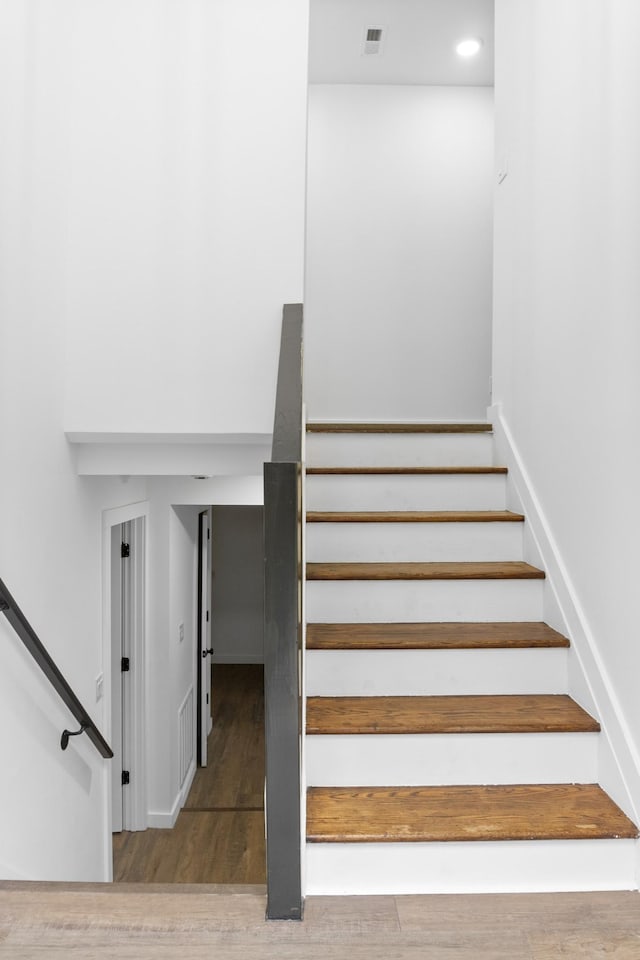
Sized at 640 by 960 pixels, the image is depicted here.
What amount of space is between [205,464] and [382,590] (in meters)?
1.08

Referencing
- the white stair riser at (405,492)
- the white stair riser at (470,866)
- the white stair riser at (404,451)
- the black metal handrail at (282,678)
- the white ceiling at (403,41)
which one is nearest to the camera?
the black metal handrail at (282,678)

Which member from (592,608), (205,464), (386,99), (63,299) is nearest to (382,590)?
(592,608)

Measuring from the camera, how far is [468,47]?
4332mm

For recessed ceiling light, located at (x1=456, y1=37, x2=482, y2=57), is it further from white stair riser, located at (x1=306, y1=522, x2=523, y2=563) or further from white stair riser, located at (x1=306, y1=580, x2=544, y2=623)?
white stair riser, located at (x1=306, y1=580, x2=544, y2=623)

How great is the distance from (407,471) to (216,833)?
125 inches

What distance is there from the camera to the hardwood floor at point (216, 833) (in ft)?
13.8

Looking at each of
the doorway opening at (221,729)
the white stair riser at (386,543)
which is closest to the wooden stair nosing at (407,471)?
the white stair riser at (386,543)

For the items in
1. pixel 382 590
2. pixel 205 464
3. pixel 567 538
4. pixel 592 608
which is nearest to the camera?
pixel 592 608

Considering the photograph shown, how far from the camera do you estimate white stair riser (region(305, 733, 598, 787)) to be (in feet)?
6.38

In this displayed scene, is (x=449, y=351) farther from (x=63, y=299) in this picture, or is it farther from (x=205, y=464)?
(x=63, y=299)

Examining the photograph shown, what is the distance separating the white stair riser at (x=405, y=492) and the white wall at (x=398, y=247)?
180 cm

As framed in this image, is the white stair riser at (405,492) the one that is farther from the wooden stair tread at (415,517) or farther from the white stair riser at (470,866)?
the white stair riser at (470,866)

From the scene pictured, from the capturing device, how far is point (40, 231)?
2518 millimetres

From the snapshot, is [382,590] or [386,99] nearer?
[382,590]
